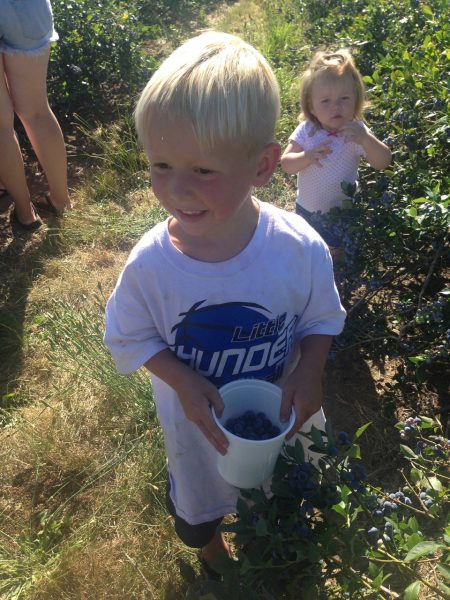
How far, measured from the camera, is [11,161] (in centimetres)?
338

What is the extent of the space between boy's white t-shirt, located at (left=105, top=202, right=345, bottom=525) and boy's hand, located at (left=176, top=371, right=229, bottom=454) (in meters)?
0.10

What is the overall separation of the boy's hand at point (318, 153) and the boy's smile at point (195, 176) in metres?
1.48

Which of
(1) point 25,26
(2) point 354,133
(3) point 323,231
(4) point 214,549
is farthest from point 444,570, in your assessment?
(1) point 25,26

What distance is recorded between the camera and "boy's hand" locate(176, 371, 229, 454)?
1.36 meters

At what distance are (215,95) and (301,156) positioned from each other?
167cm

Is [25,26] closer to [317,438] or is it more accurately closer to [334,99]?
[334,99]

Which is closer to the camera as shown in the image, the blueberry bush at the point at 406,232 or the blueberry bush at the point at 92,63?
the blueberry bush at the point at 406,232

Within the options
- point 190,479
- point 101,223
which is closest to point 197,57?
point 190,479

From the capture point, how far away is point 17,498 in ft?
7.68

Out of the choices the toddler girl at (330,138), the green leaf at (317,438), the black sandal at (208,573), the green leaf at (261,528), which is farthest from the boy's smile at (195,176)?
the toddler girl at (330,138)

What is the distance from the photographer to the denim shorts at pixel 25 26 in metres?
2.90

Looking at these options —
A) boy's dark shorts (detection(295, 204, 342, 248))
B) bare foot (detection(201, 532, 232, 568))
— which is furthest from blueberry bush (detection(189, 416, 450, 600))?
boy's dark shorts (detection(295, 204, 342, 248))

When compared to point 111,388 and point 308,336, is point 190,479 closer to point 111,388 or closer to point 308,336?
point 308,336

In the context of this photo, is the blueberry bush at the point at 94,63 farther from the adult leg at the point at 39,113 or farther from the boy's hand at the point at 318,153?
the boy's hand at the point at 318,153
